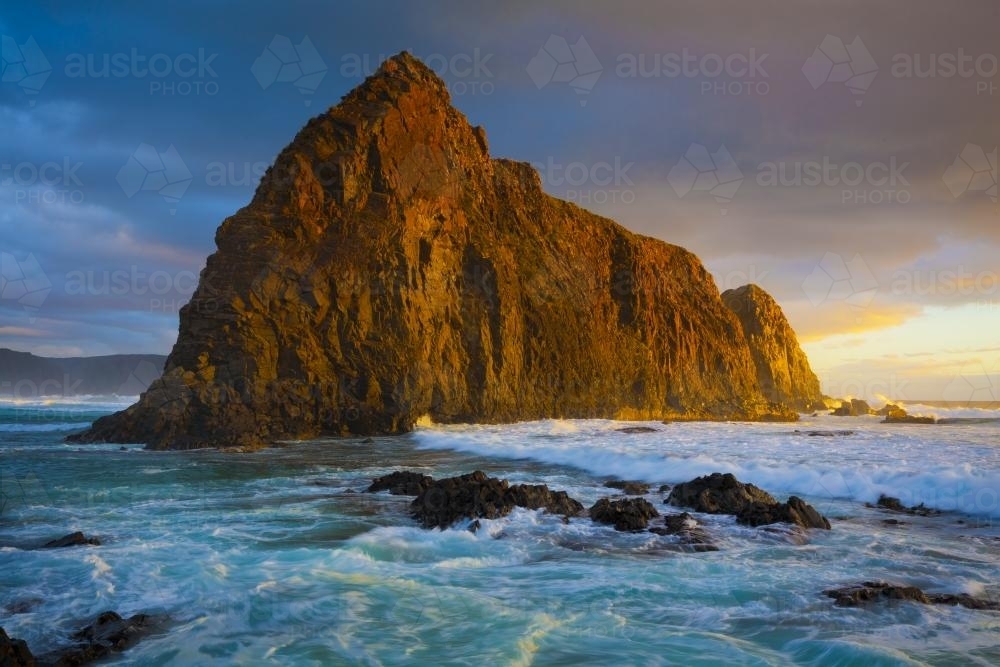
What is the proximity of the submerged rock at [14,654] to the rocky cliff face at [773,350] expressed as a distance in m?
83.9

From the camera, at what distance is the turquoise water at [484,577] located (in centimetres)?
655

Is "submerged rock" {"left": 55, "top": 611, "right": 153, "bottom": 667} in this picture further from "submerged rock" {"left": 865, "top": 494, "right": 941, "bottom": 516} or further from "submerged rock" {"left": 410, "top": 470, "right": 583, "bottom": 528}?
"submerged rock" {"left": 865, "top": 494, "right": 941, "bottom": 516}

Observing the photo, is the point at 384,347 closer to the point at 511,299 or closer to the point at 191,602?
the point at 511,299

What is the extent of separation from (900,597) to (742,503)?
6.06 m

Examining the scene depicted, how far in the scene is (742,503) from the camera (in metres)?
13.7

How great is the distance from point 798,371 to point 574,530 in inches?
3598

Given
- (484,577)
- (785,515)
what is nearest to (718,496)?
(785,515)

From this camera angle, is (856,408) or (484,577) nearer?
(484,577)

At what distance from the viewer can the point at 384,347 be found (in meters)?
41.9

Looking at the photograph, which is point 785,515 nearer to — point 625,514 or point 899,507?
point 625,514

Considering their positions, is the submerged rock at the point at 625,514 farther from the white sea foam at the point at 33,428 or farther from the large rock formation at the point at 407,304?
the white sea foam at the point at 33,428

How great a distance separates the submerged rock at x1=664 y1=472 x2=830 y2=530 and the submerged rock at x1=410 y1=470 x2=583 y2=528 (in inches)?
96.9

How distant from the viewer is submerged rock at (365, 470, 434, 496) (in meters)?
16.2

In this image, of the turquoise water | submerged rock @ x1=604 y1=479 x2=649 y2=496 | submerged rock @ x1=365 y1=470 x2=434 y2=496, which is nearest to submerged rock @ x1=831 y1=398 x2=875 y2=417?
the turquoise water
